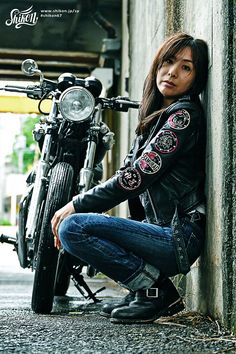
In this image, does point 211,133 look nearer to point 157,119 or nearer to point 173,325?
point 157,119

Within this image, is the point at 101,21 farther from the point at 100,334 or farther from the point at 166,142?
the point at 100,334

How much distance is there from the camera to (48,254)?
3.18 metres

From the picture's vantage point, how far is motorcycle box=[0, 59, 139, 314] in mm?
3211

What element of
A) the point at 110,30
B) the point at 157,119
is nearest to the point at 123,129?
the point at 110,30

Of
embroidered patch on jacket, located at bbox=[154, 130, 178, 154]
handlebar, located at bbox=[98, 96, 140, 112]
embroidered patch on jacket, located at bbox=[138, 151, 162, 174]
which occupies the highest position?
handlebar, located at bbox=[98, 96, 140, 112]

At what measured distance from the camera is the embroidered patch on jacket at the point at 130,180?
281 cm

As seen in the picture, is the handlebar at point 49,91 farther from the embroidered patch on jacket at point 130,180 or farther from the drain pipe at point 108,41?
the drain pipe at point 108,41

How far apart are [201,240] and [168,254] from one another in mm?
171

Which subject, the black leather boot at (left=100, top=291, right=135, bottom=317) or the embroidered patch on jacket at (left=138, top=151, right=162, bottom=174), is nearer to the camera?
the embroidered patch on jacket at (left=138, top=151, right=162, bottom=174)

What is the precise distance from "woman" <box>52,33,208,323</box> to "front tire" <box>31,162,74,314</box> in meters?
0.20

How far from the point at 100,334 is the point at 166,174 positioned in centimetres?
72

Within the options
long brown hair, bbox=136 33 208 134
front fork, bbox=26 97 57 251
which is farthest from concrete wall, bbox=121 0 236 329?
front fork, bbox=26 97 57 251

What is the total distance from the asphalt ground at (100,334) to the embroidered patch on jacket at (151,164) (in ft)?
1.95

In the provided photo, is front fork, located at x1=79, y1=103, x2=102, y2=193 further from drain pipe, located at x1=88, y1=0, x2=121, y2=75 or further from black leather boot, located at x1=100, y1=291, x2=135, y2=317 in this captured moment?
drain pipe, located at x1=88, y1=0, x2=121, y2=75
